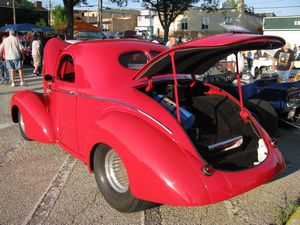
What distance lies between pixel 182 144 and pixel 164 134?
7.8 inches

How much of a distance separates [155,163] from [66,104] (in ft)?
6.27

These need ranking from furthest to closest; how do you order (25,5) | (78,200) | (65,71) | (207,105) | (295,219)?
(25,5), (65,71), (207,105), (78,200), (295,219)

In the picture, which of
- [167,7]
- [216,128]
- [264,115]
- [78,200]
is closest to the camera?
[78,200]

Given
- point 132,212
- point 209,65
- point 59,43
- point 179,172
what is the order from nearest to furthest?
point 179,172, point 132,212, point 209,65, point 59,43

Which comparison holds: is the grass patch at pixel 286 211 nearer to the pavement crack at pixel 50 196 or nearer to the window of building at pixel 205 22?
the pavement crack at pixel 50 196

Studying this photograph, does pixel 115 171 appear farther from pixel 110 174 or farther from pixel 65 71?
pixel 65 71

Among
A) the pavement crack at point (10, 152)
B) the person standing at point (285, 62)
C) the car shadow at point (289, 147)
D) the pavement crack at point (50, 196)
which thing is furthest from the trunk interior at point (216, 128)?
the person standing at point (285, 62)

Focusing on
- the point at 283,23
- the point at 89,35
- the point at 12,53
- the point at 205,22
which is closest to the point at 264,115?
the point at 12,53

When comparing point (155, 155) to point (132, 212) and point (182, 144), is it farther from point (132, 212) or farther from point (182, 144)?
point (132, 212)

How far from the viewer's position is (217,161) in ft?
12.7

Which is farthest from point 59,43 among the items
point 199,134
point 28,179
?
point 199,134

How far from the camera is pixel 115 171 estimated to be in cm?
395

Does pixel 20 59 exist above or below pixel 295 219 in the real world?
above

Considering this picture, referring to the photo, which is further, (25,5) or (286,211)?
(25,5)
